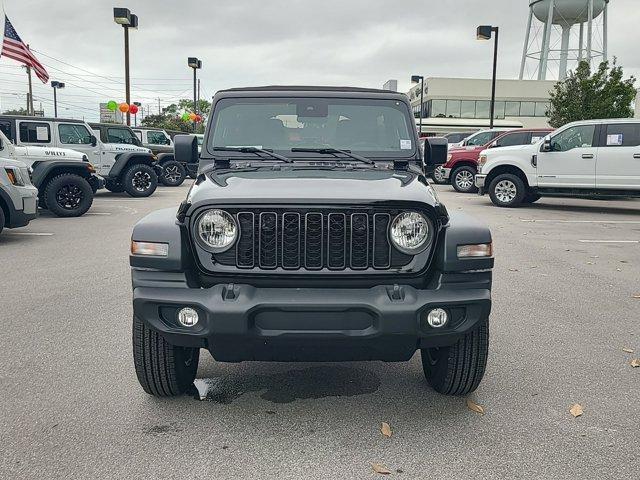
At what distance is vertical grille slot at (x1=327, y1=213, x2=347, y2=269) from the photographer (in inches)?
122

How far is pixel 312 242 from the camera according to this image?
3100 mm

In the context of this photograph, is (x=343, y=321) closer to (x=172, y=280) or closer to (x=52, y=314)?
(x=172, y=280)

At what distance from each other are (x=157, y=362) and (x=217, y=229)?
2.85 ft

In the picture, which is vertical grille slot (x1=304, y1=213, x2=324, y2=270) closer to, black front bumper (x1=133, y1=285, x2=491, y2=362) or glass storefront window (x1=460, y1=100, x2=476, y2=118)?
black front bumper (x1=133, y1=285, x2=491, y2=362)

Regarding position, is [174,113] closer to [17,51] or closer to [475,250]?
[17,51]

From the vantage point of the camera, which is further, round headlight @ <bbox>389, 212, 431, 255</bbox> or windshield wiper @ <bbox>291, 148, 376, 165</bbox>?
windshield wiper @ <bbox>291, 148, 376, 165</bbox>

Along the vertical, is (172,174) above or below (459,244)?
below

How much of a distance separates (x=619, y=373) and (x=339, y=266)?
2238 millimetres

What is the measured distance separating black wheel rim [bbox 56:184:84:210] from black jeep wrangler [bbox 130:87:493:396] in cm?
981

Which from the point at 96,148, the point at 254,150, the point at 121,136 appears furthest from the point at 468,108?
the point at 254,150

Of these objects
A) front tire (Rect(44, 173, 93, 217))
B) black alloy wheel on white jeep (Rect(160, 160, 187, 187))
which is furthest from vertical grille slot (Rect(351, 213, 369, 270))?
black alloy wheel on white jeep (Rect(160, 160, 187, 187))

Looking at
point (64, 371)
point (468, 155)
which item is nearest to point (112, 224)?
point (64, 371)

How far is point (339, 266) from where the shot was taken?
310 centimetres

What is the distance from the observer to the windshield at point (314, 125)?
4312 millimetres
